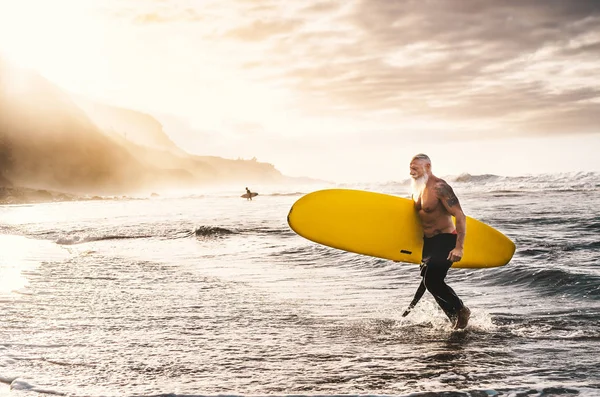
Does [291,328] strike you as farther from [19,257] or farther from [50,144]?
[50,144]

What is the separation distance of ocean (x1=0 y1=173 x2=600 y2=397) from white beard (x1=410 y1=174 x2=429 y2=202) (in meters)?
1.52

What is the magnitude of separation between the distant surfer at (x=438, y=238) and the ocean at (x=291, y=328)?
341 mm

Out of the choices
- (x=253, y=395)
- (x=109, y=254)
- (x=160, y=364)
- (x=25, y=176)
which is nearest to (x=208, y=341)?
(x=160, y=364)

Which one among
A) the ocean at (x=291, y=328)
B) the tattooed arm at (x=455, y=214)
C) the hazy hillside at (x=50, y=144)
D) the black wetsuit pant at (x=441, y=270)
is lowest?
the ocean at (x=291, y=328)

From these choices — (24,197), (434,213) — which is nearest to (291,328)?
(434,213)

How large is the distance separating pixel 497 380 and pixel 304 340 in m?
2.05

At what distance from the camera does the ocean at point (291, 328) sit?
4.84 metres

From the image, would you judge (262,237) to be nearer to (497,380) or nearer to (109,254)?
(109,254)

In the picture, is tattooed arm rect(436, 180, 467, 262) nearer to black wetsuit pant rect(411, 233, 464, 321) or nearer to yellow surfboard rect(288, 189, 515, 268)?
black wetsuit pant rect(411, 233, 464, 321)

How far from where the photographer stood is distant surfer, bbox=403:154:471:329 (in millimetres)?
6863

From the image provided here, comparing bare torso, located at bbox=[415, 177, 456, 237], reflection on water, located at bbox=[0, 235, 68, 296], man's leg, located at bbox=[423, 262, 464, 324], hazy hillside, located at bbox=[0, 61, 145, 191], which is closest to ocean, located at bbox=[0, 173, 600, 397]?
reflection on water, located at bbox=[0, 235, 68, 296]

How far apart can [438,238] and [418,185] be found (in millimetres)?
655

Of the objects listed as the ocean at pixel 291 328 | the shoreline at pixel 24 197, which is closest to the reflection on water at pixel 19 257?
the ocean at pixel 291 328

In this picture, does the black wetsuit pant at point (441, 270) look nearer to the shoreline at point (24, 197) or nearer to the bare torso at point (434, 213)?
the bare torso at point (434, 213)
